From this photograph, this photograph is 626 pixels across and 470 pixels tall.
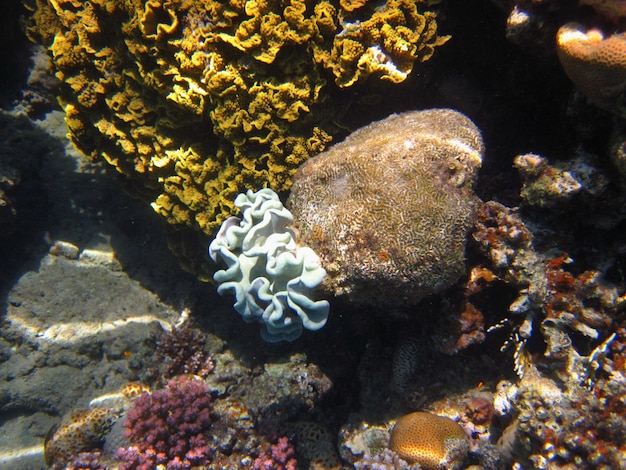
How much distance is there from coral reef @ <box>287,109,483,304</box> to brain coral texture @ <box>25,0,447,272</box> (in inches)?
24.6

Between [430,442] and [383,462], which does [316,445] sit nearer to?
[383,462]

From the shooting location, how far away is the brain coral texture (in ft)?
11.5

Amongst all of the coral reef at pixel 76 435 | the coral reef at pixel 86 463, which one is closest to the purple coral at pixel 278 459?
the coral reef at pixel 86 463

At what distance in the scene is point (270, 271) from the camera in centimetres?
328

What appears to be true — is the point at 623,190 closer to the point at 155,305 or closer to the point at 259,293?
the point at 259,293

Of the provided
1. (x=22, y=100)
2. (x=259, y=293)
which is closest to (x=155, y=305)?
(x=259, y=293)

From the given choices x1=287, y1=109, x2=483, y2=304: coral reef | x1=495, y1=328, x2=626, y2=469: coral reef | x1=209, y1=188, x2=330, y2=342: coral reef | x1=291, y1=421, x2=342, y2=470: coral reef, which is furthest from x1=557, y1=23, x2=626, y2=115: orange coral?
x1=291, y1=421, x2=342, y2=470: coral reef

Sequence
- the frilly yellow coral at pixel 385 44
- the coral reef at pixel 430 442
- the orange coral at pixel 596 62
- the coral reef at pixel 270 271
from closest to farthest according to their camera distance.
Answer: the orange coral at pixel 596 62 → the coral reef at pixel 270 271 → the frilly yellow coral at pixel 385 44 → the coral reef at pixel 430 442

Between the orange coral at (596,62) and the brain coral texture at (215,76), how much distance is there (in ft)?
3.87

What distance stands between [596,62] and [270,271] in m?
2.79

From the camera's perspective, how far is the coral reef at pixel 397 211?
3137 millimetres

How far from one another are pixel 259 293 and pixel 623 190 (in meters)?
3.07

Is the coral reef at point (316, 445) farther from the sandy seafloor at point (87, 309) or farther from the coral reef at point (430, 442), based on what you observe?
the coral reef at point (430, 442)

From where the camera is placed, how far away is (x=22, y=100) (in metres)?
6.55
